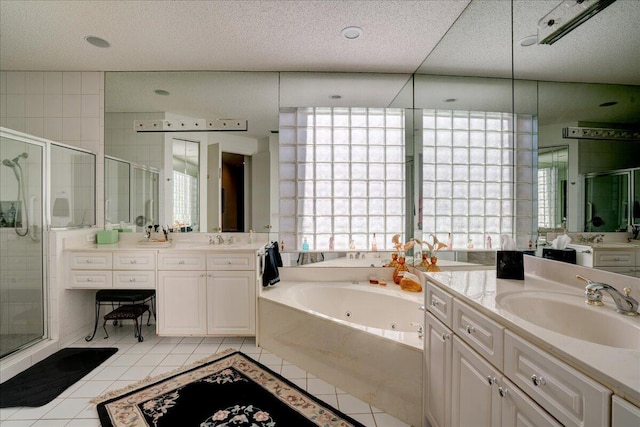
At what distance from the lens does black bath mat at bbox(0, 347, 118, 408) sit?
5.80 feet

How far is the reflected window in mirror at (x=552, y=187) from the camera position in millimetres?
1367

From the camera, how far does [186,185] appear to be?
2855 mm

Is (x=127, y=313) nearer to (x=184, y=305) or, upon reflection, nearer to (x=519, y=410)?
(x=184, y=305)

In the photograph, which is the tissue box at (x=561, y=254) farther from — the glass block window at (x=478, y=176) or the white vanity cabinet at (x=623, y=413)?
the white vanity cabinet at (x=623, y=413)

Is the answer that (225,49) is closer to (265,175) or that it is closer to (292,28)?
(292,28)

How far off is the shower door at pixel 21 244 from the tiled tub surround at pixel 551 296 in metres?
3.19

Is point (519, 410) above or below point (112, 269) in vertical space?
below

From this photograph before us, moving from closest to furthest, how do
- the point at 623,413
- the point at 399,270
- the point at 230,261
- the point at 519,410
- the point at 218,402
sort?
the point at 623,413 → the point at 519,410 → the point at 218,402 → the point at 230,261 → the point at 399,270

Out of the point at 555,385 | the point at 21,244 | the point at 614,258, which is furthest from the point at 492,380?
the point at 21,244

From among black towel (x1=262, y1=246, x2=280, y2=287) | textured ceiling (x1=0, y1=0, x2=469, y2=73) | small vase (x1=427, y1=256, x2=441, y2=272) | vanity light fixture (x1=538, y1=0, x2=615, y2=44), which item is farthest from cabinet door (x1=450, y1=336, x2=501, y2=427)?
textured ceiling (x1=0, y1=0, x2=469, y2=73)

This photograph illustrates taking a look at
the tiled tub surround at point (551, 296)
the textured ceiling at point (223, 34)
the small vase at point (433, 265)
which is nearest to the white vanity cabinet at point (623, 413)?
the tiled tub surround at point (551, 296)

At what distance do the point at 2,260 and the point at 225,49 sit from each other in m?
2.55

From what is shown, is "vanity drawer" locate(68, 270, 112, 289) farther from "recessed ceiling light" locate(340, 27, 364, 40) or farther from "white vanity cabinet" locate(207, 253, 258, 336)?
"recessed ceiling light" locate(340, 27, 364, 40)

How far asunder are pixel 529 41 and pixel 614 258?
47.1 inches
